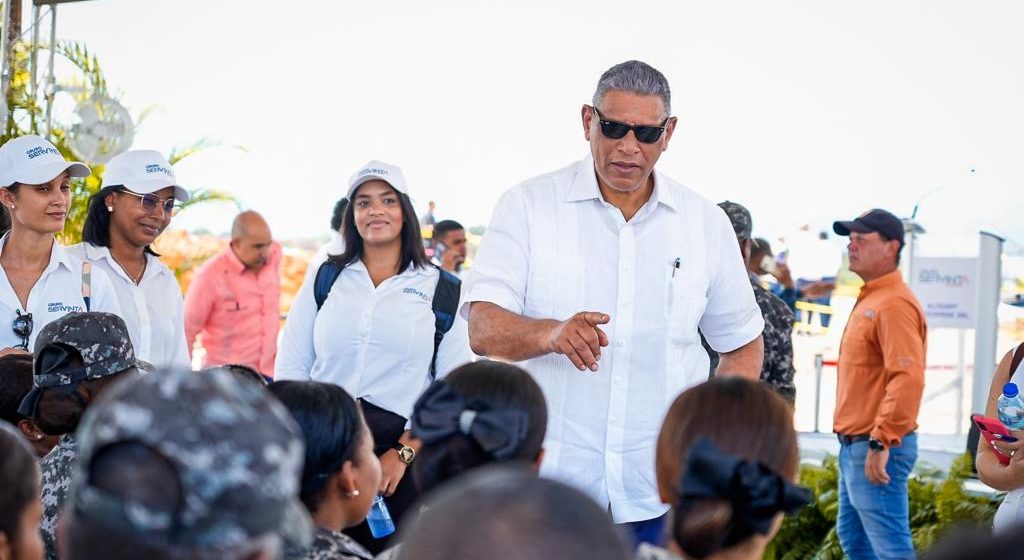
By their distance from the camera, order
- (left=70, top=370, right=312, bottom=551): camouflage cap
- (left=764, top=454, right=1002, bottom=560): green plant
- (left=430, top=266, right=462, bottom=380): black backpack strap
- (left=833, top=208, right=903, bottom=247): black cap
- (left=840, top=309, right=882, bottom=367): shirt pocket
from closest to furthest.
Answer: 1. (left=70, top=370, right=312, bottom=551): camouflage cap
2. (left=430, top=266, right=462, bottom=380): black backpack strap
3. (left=840, top=309, right=882, bottom=367): shirt pocket
4. (left=833, top=208, right=903, bottom=247): black cap
5. (left=764, top=454, right=1002, bottom=560): green plant

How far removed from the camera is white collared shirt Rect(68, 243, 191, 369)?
437 centimetres

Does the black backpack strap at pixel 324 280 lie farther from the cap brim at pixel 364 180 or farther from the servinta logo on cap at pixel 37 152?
the servinta logo on cap at pixel 37 152

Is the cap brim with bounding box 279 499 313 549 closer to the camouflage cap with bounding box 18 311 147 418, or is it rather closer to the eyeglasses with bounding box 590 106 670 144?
the camouflage cap with bounding box 18 311 147 418

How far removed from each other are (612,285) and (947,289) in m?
5.29

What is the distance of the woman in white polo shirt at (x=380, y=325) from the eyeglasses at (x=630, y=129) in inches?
45.0

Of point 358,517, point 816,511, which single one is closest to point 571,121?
point 816,511

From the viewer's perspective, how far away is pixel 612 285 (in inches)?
125

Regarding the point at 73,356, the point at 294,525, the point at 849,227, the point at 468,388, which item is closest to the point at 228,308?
the point at 849,227

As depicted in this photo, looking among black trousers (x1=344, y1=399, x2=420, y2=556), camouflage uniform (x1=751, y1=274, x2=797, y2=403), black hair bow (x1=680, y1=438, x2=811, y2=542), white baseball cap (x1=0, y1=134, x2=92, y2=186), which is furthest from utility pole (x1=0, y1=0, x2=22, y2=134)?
black hair bow (x1=680, y1=438, x2=811, y2=542)

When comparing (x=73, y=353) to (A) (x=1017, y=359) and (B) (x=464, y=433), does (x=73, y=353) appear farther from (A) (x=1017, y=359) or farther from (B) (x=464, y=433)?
(A) (x=1017, y=359)

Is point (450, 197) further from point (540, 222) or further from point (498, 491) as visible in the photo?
point (498, 491)

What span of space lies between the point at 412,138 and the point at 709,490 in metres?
11.7

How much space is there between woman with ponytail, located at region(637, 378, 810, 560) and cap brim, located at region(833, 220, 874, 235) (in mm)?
3848

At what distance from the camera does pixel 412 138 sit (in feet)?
→ 43.7
